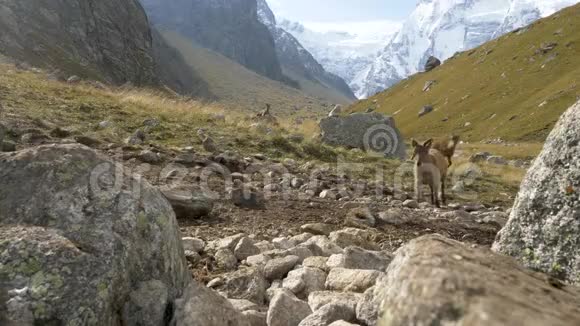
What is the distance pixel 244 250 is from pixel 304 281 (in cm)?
144

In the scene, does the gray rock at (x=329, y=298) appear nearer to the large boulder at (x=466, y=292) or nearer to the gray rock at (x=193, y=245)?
the large boulder at (x=466, y=292)

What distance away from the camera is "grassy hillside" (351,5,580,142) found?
65.8 meters

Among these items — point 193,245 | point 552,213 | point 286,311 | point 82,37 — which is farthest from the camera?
point 82,37

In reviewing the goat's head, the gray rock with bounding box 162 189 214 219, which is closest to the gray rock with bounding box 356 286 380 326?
the gray rock with bounding box 162 189 214 219

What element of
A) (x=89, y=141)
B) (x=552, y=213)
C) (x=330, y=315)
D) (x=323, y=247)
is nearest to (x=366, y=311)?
(x=330, y=315)

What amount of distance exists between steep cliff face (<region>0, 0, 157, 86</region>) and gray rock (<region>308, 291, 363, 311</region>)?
34301 millimetres

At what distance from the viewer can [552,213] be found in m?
3.64

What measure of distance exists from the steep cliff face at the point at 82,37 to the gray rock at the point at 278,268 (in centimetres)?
3319

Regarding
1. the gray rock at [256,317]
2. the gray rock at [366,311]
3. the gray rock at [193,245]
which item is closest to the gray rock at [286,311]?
the gray rock at [256,317]

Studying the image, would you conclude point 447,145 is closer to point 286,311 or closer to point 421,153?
point 421,153

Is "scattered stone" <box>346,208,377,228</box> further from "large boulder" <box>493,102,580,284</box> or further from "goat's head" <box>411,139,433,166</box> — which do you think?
"large boulder" <box>493,102,580,284</box>

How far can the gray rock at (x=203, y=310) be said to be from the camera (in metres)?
3.35

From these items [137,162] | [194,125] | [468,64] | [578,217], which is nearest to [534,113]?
[468,64]

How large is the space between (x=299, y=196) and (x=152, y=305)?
7676 mm
